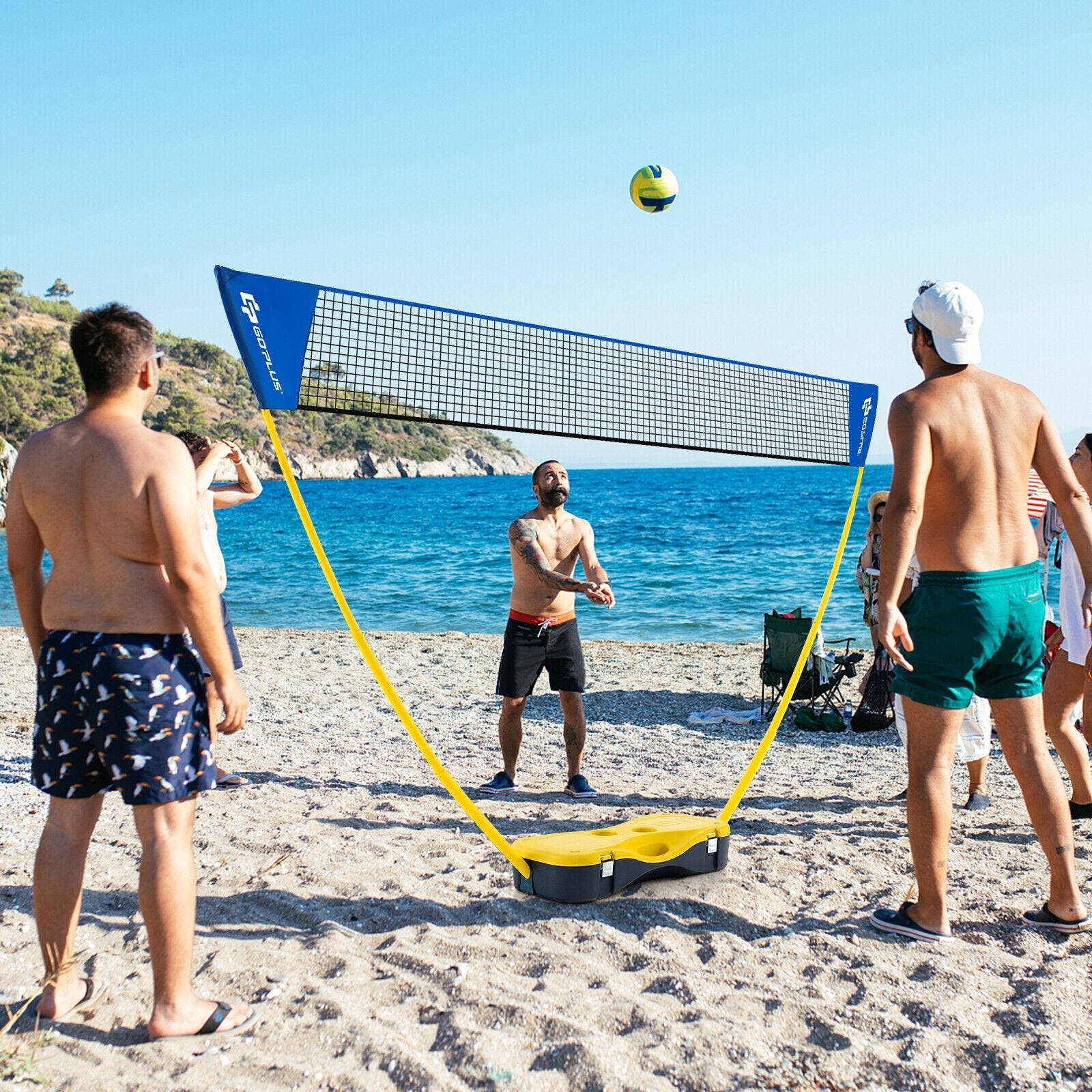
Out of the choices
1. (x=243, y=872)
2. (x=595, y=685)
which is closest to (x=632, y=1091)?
(x=243, y=872)

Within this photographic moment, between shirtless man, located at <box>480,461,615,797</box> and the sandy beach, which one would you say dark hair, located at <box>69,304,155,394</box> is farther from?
shirtless man, located at <box>480,461,615,797</box>

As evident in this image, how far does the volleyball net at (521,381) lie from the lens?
152 inches

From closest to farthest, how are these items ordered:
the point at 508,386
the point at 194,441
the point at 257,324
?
the point at 257,324
the point at 508,386
the point at 194,441

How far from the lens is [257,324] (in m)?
3.79

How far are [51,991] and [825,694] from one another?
6367 mm

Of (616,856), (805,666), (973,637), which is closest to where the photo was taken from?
(973,637)

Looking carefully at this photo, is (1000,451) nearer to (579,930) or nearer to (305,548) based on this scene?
(579,930)

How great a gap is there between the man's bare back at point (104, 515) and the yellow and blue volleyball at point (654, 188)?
213 inches

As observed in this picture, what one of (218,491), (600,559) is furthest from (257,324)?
(600,559)

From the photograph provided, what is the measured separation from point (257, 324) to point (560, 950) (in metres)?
2.65

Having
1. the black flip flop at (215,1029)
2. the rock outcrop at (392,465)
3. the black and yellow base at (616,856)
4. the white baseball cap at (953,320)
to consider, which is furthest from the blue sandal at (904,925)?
the rock outcrop at (392,465)

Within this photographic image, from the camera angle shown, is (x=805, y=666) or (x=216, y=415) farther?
(x=216, y=415)

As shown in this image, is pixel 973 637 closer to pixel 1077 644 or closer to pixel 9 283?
pixel 1077 644

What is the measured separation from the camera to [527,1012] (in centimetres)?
301
